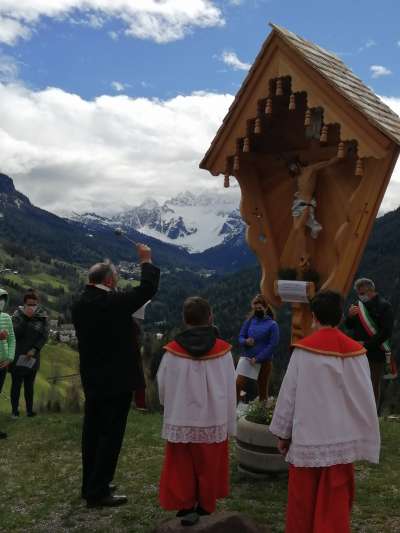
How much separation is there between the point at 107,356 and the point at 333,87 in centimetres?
338

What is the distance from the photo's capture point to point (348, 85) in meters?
5.89

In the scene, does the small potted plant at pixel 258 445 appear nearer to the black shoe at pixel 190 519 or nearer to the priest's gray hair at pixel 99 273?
the black shoe at pixel 190 519

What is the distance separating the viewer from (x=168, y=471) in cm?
486

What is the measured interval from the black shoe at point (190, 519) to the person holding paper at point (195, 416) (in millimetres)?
76

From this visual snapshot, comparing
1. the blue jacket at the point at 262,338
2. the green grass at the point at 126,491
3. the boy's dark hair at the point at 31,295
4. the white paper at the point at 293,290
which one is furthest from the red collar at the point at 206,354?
the boy's dark hair at the point at 31,295

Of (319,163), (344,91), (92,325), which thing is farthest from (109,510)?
(344,91)

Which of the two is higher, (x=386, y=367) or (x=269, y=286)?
(x=269, y=286)

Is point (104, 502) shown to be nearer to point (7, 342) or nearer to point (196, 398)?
point (196, 398)

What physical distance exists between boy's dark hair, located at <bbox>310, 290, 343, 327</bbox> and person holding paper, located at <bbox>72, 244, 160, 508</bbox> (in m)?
1.60

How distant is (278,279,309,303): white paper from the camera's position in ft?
20.9

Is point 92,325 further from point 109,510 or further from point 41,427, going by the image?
point 41,427

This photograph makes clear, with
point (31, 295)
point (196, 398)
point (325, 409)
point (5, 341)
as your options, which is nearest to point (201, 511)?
point (196, 398)

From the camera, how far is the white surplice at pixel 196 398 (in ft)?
15.8

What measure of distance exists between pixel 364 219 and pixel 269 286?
1.62 m
